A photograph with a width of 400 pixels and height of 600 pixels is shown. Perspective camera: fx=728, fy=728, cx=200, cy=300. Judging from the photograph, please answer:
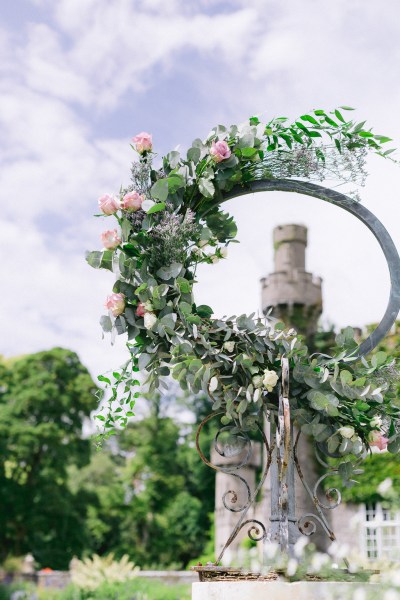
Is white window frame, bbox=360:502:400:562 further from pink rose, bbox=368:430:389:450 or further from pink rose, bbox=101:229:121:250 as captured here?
pink rose, bbox=101:229:121:250

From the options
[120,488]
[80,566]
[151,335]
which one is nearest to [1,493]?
[120,488]

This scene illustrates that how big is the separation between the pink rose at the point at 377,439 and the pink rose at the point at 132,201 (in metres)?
1.41

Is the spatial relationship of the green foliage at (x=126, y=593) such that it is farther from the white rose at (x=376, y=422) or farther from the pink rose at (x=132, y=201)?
the pink rose at (x=132, y=201)

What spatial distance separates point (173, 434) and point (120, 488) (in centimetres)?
291

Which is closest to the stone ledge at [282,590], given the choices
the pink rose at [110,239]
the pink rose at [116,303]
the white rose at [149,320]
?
the white rose at [149,320]

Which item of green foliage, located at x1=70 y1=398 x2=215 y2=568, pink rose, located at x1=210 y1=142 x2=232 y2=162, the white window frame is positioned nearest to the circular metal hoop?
pink rose, located at x1=210 y1=142 x2=232 y2=162

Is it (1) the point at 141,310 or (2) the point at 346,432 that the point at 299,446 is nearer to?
(2) the point at 346,432

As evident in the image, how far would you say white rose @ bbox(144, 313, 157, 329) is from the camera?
9.94 feet

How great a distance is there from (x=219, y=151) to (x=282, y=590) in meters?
1.85

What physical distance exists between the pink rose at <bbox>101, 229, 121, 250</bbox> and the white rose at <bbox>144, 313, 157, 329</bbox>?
352 millimetres

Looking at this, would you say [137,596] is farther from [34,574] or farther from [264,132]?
[34,574]

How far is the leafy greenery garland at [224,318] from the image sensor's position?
3012mm

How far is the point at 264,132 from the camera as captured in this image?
344 cm

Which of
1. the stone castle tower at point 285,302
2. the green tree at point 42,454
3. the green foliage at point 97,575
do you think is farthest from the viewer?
the green tree at point 42,454
